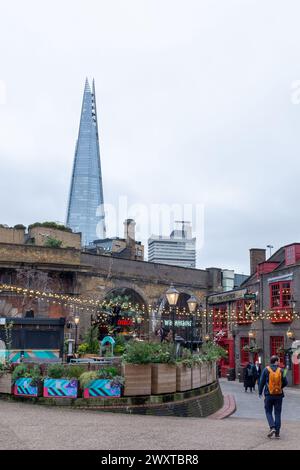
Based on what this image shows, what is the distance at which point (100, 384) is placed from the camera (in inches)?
507

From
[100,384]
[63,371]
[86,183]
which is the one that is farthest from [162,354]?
[86,183]

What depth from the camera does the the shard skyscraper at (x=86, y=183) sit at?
186 metres

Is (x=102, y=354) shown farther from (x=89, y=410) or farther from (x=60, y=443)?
(x=60, y=443)

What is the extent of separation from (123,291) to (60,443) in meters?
34.6

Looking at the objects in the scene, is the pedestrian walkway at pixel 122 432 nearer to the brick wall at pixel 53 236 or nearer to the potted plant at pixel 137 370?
the potted plant at pixel 137 370

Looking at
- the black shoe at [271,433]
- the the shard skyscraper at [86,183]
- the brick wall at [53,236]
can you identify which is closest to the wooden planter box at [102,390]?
the black shoe at [271,433]

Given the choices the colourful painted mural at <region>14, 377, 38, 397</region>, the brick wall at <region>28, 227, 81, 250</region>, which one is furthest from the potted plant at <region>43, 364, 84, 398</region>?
the brick wall at <region>28, 227, 81, 250</region>

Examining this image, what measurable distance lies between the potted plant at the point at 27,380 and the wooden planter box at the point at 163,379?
2.83 m

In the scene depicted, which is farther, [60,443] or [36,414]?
[36,414]

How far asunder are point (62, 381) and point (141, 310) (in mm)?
31208

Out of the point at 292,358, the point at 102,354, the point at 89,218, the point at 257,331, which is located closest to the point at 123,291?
the point at 257,331

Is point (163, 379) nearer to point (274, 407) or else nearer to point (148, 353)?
point (148, 353)

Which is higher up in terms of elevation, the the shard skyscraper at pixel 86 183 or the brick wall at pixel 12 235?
the the shard skyscraper at pixel 86 183
